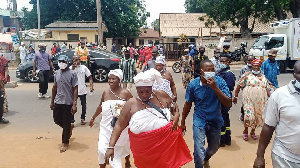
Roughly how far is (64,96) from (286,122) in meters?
3.97

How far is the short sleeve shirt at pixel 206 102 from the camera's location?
4.06 metres

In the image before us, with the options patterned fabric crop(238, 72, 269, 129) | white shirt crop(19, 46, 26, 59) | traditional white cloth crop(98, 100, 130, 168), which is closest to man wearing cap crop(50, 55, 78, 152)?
traditional white cloth crop(98, 100, 130, 168)

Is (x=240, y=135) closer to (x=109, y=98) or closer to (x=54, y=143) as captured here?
(x=109, y=98)

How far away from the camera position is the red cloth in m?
3.29

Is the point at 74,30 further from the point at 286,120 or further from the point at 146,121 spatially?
the point at 286,120

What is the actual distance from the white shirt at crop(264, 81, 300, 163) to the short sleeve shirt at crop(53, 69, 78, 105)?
3.76 metres

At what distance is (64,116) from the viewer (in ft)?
18.4

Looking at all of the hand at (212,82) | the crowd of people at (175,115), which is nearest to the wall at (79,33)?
the crowd of people at (175,115)

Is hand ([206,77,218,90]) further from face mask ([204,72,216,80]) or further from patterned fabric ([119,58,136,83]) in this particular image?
patterned fabric ([119,58,136,83])

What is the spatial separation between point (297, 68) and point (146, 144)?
1706mm

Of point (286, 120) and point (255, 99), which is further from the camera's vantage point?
point (255, 99)

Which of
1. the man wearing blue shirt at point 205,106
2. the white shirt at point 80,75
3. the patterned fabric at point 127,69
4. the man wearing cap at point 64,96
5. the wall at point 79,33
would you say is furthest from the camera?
the wall at point 79,33

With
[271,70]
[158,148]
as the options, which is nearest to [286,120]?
[158,148]

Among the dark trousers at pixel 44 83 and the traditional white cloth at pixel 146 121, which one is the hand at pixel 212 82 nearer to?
the traditional white cloth at pixel 146 121
